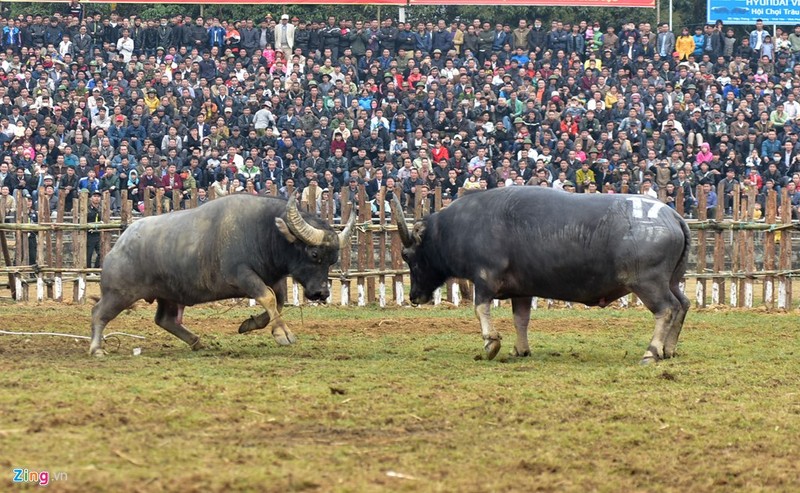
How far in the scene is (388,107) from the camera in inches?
1175

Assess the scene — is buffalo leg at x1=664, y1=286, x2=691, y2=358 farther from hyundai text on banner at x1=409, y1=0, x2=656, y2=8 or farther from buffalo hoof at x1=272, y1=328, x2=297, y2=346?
hyundai text on banner at x1=409, y1=0, x2=656, y2=8

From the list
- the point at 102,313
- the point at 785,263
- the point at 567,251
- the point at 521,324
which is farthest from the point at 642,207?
the point at 785,263

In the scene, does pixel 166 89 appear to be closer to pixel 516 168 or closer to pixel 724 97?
pixel 516 168

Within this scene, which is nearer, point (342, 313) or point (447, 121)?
point (342, 313)

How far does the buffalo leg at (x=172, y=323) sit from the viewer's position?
44.8ft

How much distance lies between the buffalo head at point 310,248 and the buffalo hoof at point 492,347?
1750mm

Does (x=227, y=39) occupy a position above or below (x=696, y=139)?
above

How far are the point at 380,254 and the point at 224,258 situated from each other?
6537 mm

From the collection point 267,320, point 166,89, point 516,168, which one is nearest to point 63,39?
point 166,89

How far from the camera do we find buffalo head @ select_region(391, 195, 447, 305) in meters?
13.9

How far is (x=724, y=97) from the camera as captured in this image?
1211 inches

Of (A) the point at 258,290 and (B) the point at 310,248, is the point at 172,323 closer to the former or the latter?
(A) the point at 258,290

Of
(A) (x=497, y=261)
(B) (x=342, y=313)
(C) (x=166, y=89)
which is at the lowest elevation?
(B) (x=342, y=313)

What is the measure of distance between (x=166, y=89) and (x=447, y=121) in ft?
22.1
